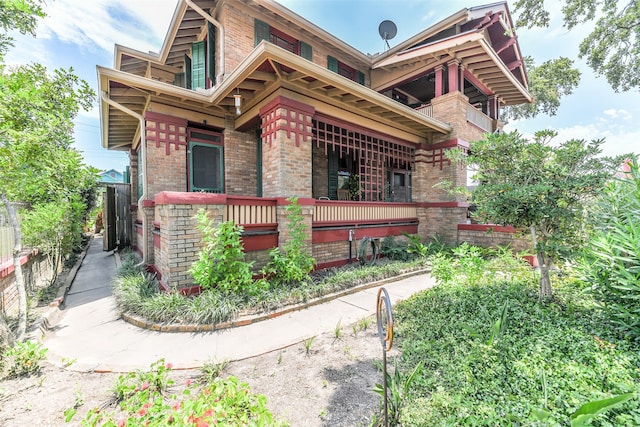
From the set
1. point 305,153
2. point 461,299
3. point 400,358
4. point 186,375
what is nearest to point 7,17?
point 305,153

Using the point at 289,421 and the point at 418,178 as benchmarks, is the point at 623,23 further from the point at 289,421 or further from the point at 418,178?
the point at 289,421

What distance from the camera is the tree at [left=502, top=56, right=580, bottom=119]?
15.9 m

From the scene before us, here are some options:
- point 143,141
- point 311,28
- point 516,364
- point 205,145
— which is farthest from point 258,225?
point 311,28

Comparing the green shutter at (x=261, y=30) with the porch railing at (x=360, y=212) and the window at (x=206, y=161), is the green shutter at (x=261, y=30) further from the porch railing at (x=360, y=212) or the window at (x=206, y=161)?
the porch railing at (x=360, y=212)

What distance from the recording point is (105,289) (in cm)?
543

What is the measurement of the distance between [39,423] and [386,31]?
14282 millimetres

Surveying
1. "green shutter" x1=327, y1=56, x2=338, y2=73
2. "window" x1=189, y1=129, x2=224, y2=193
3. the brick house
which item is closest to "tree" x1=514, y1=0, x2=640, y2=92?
the brick house

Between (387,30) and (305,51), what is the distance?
523cm

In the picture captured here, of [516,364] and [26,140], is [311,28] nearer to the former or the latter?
[26,140]

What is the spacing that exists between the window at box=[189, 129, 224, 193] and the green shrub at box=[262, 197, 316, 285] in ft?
9.53

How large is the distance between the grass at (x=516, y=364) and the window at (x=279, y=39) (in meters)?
8.31

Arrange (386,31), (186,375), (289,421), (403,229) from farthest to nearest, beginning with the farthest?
(386,31)
(403,229)
(186,375)
(289,421)

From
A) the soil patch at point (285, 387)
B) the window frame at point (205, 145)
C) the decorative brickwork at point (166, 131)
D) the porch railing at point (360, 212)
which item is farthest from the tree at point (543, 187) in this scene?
the decorative brickwork at point (166, 131)

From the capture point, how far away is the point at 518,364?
2.15 meters
